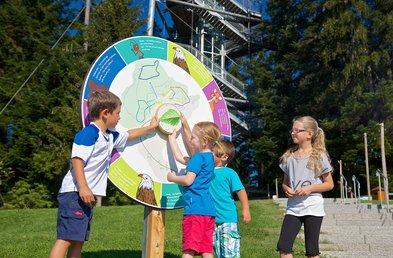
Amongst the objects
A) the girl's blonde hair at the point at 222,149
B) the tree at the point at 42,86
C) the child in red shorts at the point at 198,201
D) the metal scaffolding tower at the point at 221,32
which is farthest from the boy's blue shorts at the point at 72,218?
the metal scaffolding tower at the point at 221,32

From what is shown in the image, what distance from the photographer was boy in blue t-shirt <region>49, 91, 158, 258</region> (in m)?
Answer: 2.81

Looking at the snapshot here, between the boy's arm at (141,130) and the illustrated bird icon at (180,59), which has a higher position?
the illustrated bird icon at (180,59)

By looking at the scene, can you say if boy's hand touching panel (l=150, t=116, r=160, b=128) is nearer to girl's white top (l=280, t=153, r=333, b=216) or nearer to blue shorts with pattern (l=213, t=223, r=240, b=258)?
blue shorts with pattern (l=213, t=223, r=240, b=258)

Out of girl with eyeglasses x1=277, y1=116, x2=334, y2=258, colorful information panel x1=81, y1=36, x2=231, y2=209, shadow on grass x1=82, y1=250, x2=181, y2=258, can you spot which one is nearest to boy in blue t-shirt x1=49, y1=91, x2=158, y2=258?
colorful information panel x1=81, y1=36, x2=231, y2=209

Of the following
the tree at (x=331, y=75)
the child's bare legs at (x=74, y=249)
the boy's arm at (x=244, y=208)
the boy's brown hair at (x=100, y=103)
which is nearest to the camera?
the child's bare legs at (x=74, y=249)

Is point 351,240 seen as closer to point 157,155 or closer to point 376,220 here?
point 376,220

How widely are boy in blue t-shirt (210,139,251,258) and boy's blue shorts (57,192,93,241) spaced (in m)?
1.13

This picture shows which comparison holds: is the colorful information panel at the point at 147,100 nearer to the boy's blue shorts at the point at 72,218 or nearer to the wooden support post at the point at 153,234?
the wooden support post at the point at 153,234

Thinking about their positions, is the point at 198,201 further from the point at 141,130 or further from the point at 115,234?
the point at 115,234

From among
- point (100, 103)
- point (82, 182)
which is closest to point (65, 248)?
point (82, 182)

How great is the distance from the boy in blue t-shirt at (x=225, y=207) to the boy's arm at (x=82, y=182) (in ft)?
3.76

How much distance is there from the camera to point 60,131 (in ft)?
53.5

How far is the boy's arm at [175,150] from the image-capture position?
3635 millimetres

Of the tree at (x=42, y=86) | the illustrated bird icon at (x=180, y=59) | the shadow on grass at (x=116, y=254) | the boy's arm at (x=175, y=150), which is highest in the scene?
the tree at (x=42, y=86)
